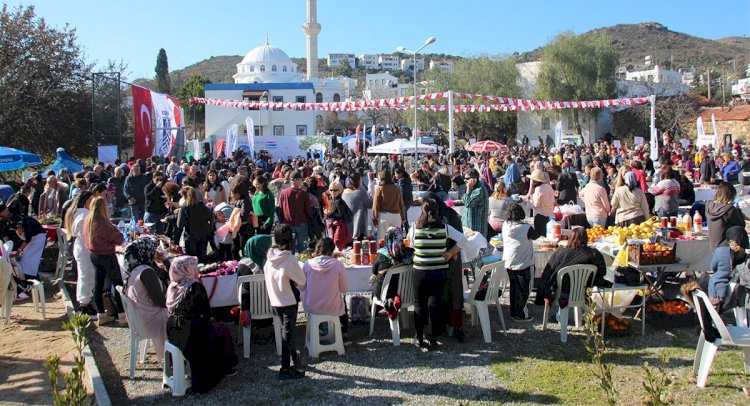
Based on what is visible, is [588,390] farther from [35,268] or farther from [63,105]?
[63,105]

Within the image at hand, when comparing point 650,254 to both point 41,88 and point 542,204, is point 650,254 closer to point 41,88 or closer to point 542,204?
point 542,204

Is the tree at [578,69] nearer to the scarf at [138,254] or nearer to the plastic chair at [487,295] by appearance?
the plastic chair at [487,295]

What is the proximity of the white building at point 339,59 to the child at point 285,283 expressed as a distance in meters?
173

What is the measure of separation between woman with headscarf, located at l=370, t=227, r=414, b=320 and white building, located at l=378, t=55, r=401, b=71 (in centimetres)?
17578

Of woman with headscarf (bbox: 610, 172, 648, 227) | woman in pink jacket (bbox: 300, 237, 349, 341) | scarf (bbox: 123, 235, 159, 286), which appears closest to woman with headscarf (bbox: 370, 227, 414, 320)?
woman in pink jacket (bbox: 300, 237, 349, 341)

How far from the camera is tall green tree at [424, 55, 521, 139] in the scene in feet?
168

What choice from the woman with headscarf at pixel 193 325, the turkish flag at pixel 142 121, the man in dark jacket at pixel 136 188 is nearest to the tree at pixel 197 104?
the turkish flag at pixel 142 121

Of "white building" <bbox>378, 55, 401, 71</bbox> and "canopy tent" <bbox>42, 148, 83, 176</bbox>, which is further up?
"white building" <bbox>378, 55, 401, 71</bbox>

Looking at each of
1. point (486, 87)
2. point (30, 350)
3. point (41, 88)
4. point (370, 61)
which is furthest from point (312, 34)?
point (370, 61)

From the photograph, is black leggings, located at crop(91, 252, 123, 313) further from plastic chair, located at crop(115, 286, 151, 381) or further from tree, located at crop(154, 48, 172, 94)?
tree, located at crop(154, 48, 172, 94)

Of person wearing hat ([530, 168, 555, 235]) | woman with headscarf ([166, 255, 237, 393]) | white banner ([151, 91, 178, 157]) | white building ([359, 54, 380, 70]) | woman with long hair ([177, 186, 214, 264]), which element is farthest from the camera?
white building ([359, 54, 380, 70])

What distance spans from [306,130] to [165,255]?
5002 cm

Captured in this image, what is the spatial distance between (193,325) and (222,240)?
3332 millimetres

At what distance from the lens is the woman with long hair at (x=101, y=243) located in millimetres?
6703
